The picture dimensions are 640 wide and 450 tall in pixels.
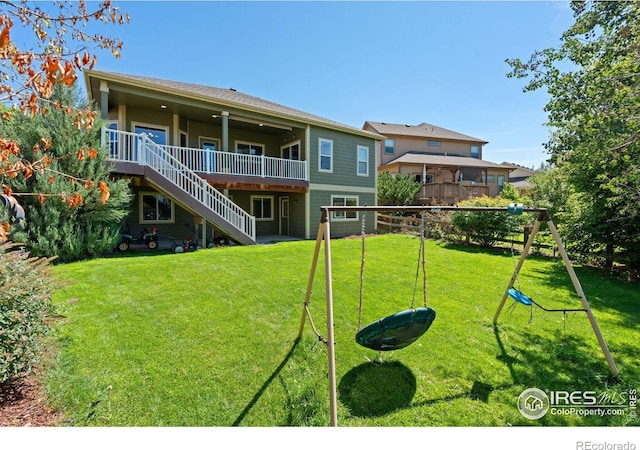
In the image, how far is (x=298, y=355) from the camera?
3.38m

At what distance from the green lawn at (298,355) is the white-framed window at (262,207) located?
27.8 ft

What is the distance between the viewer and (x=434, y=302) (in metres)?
5.00

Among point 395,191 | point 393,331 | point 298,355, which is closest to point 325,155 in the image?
point 395,191

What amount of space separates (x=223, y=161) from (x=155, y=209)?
12.5ft

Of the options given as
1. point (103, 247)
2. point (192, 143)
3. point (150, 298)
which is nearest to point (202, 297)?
point (150, 298)

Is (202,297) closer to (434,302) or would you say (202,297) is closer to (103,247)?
(434,302)

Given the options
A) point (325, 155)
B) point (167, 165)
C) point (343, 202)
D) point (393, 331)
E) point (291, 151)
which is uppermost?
point (291, 151)

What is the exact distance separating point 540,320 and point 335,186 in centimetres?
1068

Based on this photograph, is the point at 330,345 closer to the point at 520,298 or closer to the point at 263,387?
the point at 263,387

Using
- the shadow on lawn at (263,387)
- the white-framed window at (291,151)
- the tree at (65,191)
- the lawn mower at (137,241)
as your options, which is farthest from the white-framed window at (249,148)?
the shadow on lawn at (263,387)

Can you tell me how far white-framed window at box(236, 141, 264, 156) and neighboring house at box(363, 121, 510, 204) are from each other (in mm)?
12486

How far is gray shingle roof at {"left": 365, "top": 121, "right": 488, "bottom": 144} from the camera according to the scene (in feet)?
88.7

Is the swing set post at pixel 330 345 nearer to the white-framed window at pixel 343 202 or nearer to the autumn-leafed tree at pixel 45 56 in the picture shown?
the autumn-leafed tree at pixel 45 56

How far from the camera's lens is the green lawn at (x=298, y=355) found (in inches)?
99.7
